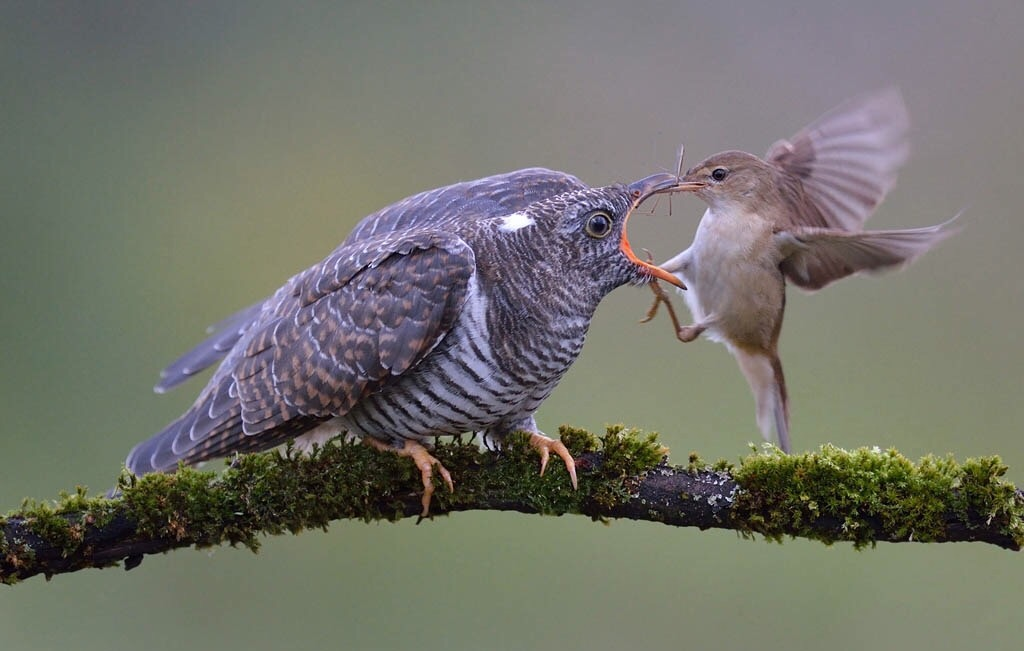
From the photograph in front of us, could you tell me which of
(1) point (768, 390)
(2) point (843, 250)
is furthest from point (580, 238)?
(1) point (768, 390)

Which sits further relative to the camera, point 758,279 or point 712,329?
point 712,329

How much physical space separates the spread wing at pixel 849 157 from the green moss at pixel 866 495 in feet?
2.86

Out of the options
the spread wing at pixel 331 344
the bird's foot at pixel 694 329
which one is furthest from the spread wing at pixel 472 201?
the bird's foot at pixel 694 329

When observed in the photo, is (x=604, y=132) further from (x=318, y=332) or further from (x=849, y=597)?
(x=318, y=332)

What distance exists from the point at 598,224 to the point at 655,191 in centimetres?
20

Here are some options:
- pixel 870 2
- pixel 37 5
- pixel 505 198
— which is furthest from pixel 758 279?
pixel 37 5

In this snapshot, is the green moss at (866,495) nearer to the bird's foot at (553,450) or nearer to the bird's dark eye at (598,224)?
the bird's foot at (553,450)

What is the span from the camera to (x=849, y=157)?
3324 mm

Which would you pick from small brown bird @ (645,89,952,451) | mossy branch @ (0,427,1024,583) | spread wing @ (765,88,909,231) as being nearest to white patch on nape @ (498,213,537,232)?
small brown bird @ (645,89,952,451)

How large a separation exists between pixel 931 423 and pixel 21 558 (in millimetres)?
4919

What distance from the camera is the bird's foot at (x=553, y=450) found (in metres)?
2.89

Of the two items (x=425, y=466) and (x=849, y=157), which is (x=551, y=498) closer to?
(x=425, y=466)

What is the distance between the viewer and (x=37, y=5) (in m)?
7.70

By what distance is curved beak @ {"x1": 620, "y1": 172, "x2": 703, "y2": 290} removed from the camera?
306cm
